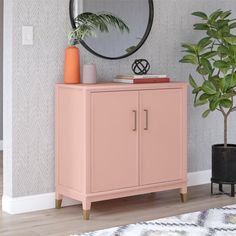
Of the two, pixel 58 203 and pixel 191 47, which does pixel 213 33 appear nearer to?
pixel 191 47

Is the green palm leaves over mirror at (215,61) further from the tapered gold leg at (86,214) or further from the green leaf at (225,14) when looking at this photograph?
the tapered gold leg at (86,214)

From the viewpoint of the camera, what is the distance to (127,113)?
4.43 metres

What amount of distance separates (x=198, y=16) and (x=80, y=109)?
4.09ft

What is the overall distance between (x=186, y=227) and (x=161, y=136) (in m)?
0.77

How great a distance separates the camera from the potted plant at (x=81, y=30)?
4.47m

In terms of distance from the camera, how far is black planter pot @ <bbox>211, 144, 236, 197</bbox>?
16.1ft

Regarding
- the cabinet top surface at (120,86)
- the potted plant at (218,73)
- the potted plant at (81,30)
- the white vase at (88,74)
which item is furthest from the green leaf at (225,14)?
the white vase at (88,74)

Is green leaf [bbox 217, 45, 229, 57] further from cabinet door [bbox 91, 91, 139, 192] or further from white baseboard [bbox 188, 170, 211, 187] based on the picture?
white baseboard [bbox 188, 170, 211, 187]

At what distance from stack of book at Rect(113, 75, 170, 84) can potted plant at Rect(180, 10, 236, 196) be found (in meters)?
0.28

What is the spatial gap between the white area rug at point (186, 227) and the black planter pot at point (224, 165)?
1.78 feet

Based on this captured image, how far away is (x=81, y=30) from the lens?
454 cm

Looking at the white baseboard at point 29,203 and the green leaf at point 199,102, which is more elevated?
the green leaf at point 199,102

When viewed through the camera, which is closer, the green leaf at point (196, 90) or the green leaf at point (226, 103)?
the green leaf at point (226, 103)

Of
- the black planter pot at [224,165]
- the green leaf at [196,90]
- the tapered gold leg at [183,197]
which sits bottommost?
the tapered gold leg at [183,197]
